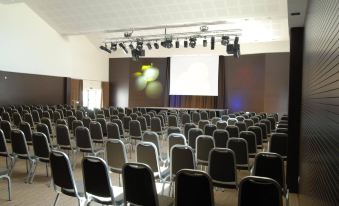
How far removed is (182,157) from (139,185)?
1240mm

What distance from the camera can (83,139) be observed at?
5.94m

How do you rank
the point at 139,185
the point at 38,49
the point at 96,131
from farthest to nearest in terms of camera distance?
the point at 38,49 → the point at 96,131 → the point at 139,185

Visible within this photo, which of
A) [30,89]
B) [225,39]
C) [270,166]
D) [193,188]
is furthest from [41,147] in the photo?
[30,89]

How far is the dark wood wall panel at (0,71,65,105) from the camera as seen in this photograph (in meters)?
14.1

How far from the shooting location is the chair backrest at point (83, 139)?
5.87m

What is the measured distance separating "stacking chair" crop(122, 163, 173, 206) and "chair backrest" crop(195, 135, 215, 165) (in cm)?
224

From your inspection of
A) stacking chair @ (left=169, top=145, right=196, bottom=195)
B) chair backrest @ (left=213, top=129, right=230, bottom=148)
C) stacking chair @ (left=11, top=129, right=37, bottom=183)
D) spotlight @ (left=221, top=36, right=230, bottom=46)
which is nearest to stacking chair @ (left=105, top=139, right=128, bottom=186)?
stacking chair @ (left=169, top=145, right=196, bottom=195)

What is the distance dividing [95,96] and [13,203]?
16484 millimetres

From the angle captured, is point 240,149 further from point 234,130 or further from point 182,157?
point 234,130

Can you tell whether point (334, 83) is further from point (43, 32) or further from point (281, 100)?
point (43, 32)

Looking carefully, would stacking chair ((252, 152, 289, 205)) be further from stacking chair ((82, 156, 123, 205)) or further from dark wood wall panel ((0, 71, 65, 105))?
dark wood wall panel ((0, 71, 65, 105))

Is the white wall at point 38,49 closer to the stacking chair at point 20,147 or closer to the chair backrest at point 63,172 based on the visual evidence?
the stacking chair at point 20,147

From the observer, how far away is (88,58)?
19.2 meters

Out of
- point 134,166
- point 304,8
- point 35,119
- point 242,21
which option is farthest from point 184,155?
point 242,21
